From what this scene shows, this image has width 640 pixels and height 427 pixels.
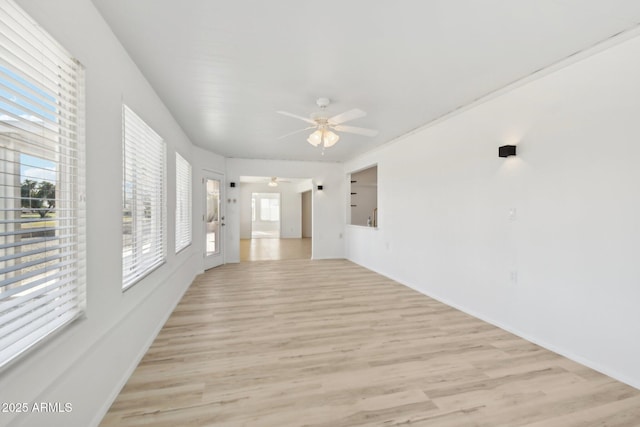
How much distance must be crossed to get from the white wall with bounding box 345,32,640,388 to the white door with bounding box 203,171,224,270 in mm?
4462

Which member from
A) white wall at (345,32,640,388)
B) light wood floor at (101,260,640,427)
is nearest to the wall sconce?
white wall at (345,32,640,388)

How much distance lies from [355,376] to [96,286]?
190cm

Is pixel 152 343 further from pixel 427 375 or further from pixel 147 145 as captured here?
pixel 427 375

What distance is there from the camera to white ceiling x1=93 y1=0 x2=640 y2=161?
6.25 feet

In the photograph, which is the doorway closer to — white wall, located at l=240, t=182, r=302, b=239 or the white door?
white wall, located at l=240, t=182, r=302, b=239

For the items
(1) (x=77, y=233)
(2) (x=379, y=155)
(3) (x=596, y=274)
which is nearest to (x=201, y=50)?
(1) (x=77, y=233)

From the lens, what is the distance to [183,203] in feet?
16.1

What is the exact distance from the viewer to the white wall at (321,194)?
724 centimetres

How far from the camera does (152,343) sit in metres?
2.83

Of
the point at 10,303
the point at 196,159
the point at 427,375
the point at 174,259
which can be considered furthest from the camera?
the point at 196,159

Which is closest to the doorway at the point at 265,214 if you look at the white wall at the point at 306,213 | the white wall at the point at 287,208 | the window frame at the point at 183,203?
the white wall at the point at 287,208

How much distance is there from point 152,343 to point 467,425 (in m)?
2.70

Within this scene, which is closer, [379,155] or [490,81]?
[490,81]

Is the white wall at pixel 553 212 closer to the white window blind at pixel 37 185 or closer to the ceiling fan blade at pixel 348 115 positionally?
the ceiling fan blade at pixel 348 115
